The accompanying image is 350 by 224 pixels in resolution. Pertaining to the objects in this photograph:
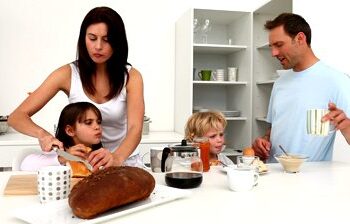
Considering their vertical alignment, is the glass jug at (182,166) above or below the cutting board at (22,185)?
above

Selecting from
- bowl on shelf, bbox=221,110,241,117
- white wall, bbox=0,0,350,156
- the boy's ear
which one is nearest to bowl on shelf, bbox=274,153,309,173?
the boy's ear

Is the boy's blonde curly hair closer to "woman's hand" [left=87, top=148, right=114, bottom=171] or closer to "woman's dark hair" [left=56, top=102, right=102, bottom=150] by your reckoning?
"woman's dark hair" [left=56, top=102, right=102, bottom=150]

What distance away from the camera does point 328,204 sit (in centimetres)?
101

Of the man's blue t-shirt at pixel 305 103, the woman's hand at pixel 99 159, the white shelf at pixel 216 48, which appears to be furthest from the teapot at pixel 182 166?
the white shelf at pixel 216 48

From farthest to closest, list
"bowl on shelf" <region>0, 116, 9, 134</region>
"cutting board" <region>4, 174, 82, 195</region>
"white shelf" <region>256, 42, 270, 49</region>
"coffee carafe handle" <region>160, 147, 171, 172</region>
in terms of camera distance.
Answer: "white shelf" <region>256, 42, 270, 49</region>, "bowl on shelf" <region>0, 116, 9, 134</region>, "coffee carafe handle" <region>160, 147, 171, 172</region>, "cutting board" <region>4, 174, 82, 195</region>

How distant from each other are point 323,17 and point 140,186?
217 centimetres

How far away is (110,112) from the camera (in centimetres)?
166

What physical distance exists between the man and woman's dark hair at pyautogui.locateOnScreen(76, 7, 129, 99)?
840 millimetres

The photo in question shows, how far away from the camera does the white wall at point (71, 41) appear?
3189 millimetres

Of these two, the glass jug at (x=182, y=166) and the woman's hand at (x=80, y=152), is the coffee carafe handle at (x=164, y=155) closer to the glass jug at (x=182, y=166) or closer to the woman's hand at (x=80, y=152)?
the glass jug at (x=182, y=166)

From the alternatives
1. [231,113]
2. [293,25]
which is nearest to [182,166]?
[293,25]

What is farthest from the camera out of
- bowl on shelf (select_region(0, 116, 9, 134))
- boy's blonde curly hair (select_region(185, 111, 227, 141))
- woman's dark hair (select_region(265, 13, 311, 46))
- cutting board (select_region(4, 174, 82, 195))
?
bowl on shelf (select_region(0, 116, 9, 134))

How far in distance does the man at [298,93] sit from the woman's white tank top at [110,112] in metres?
0.76

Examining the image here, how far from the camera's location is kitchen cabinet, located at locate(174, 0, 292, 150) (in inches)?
128
